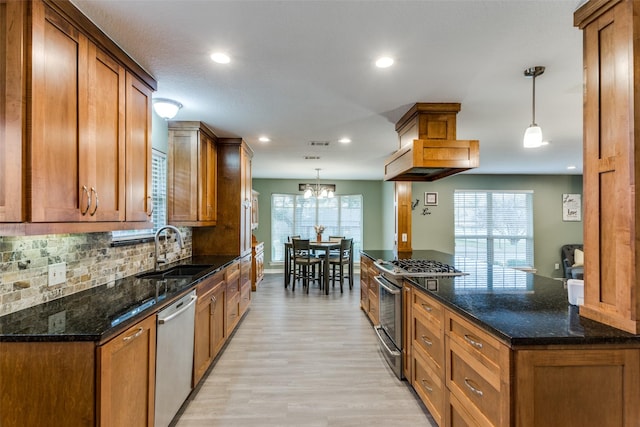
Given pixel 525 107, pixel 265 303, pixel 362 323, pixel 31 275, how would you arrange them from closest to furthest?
pixel 31 275 < pixel 525 107 < pixel 362 323 < pixel 265 303

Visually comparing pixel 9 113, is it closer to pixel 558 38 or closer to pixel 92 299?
pixel 92 299

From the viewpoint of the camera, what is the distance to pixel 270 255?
25.9 ft

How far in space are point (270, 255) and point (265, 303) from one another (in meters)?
2.88

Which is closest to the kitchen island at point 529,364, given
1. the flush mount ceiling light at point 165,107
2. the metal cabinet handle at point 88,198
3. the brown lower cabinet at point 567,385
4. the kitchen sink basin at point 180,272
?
the brown lower cabinet at point 567,385

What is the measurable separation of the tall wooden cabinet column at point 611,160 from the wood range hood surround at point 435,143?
47.4 inches

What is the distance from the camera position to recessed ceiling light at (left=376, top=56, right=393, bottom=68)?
1.98m

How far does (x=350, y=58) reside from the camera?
198cm

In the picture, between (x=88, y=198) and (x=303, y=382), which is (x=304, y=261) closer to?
(x=303, y=382)

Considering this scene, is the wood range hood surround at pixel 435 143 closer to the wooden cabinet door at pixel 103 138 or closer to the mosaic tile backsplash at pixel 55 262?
the wooden cabinet door at pixel 103 138

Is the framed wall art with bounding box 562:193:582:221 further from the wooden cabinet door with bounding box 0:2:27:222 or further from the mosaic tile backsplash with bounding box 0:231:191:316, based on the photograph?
the wooden cabinet door with bounding box 0:2:27:222

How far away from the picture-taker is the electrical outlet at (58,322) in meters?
1.32

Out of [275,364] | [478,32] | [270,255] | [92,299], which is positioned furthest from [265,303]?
[478,32]

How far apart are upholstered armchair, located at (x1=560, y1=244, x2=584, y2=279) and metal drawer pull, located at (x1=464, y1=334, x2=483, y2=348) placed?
6227 mm

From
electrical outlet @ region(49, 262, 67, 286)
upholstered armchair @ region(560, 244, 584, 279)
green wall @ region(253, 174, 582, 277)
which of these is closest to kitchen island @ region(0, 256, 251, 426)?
electrical outlet @ region(49, 262, 67, 286)
